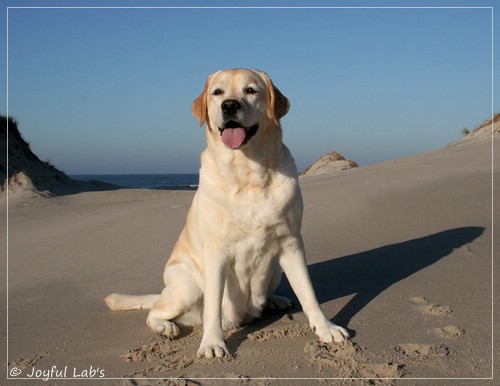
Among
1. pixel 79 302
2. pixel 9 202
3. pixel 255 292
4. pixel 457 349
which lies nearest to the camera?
pixel 457 349

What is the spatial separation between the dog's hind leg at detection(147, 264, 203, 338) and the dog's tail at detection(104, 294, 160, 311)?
1.42ft

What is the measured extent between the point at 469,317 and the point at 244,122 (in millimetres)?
1811

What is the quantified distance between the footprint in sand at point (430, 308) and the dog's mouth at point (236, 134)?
5.17 feet

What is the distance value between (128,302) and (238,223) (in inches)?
48.9

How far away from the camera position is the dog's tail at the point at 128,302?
3.64 m

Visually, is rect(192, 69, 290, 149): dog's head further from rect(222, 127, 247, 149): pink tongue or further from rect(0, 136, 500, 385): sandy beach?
rect(0, 136, 500, 385): sandy beach

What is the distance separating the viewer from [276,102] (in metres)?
3.16

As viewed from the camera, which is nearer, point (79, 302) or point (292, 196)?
point (292, 196)

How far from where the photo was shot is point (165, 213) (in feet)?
24.2

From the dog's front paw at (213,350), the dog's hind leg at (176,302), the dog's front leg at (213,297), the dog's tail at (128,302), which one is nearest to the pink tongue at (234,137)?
the dog's front leg at (213,297)

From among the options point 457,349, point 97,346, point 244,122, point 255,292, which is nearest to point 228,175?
point 244,122

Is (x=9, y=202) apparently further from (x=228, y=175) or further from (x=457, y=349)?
(x=457, y=349)

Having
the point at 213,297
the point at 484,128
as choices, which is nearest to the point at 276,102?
the point at 213,297

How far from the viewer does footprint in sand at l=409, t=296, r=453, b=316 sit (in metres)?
3.26
